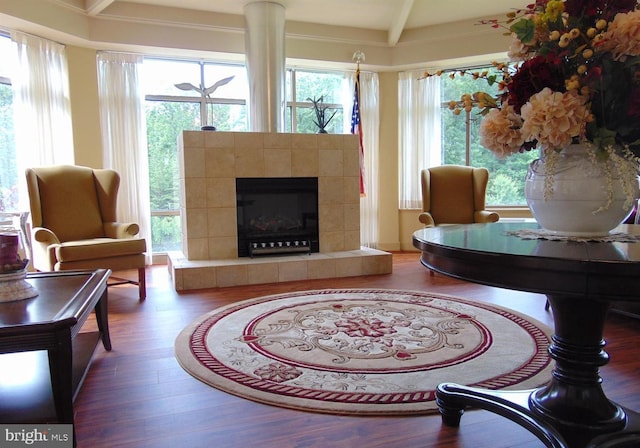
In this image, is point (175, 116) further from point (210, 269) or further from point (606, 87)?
point (606, 87)

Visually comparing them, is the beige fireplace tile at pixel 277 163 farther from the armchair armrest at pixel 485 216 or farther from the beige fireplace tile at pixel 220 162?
the armchair armrest at pixel 485 216

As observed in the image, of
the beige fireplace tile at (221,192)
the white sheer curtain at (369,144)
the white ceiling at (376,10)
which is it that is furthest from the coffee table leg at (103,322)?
the white sheer curtain at (369,144)

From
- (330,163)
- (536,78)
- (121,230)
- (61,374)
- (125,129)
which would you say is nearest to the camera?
(536,78)

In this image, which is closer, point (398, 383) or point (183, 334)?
point (398, 383)

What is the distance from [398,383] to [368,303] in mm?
1396

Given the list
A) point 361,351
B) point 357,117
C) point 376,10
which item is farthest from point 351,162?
point 361,351

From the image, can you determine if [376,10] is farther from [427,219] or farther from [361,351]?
[361,351]

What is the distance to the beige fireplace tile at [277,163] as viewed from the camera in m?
4.66

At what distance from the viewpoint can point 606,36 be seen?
124 cm

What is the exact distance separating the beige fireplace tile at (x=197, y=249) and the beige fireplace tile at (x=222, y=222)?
0.36 ft

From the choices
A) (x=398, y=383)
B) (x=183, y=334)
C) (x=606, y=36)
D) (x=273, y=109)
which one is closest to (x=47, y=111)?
(x=273, y=109)

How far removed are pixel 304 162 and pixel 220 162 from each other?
853mm

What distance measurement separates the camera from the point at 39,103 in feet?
15.4

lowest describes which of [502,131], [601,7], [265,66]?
[502,131]
